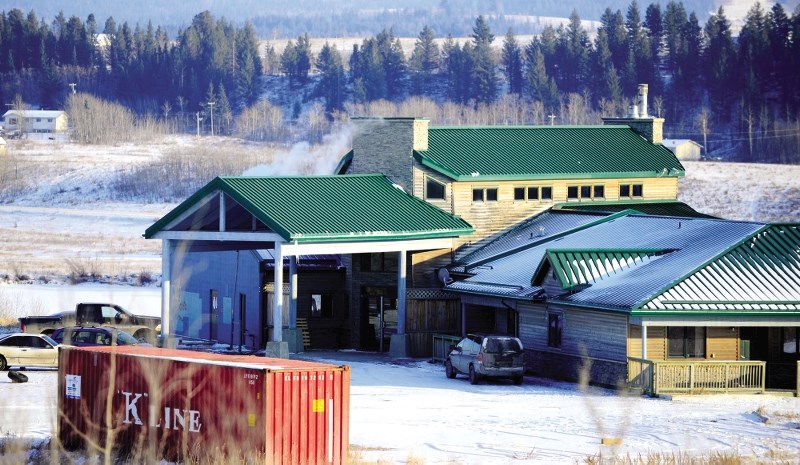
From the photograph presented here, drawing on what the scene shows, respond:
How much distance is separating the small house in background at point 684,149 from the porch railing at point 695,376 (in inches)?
4829

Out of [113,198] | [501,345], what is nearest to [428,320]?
[501,345]

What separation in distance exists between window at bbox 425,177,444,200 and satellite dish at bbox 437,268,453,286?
3175 mm

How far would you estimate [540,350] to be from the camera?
155ft

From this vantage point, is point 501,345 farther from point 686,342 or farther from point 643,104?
point 643,104

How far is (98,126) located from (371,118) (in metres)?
135

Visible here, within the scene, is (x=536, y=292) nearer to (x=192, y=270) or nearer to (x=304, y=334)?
(x=304, y=334)

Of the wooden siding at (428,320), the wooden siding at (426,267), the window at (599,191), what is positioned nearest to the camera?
the wooden siding at (428,320)

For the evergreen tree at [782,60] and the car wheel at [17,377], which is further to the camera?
the evergreen tree at [782,60]

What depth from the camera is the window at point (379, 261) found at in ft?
178

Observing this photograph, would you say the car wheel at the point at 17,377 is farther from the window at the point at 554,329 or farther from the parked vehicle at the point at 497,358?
the window at the point at 554,329

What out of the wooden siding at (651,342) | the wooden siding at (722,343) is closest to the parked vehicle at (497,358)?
the wooden siding at (651,342)

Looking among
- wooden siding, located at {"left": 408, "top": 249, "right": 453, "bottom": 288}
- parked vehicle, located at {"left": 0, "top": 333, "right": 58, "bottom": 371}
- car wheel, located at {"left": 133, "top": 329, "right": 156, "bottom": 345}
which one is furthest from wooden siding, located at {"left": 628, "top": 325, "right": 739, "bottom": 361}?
parked vehicle, located at {"left": 0, "top": 333, "right": 58, "bottom": 371}

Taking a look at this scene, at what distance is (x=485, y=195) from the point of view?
56.5 m

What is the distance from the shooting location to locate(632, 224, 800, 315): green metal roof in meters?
42.8
